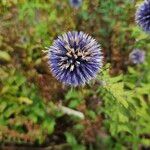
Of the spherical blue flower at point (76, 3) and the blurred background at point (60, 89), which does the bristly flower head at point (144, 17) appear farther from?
the spherical blue flower at point (76, 3)

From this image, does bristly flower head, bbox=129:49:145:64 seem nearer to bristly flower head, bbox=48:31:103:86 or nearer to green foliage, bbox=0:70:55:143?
green foliage, bbox=0:70:55:143

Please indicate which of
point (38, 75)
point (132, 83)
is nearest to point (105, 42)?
point (132, 83)

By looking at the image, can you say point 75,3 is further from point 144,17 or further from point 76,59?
point 76,59

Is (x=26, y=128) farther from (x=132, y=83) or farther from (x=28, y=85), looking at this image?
(x=132, y=83)

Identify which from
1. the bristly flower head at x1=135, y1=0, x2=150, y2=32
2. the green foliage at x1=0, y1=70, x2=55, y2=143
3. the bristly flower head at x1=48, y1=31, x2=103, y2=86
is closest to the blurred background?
the green foliage at x1=0, y1=70, x2=55, y2=143

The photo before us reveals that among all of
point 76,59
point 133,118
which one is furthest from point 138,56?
point 76,59
